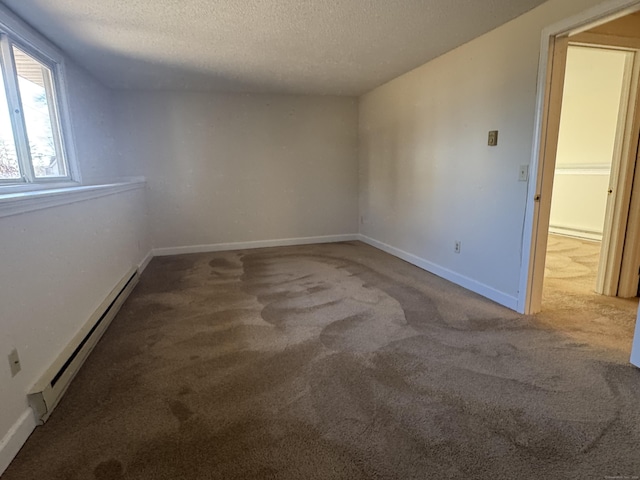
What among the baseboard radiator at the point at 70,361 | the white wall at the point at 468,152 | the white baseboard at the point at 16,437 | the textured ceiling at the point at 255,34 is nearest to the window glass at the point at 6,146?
the textured ceiling at the point at 255,34

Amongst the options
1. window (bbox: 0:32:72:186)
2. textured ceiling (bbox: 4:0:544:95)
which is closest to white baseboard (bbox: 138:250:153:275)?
window (bbox: 0:32:72:186)

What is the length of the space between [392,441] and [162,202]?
14.2 ft

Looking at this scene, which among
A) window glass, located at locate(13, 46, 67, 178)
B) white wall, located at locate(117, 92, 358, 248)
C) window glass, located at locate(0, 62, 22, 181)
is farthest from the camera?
white wall, located at locate(117, 92, 358, 248)

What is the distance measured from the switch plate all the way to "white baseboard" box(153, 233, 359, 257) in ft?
10.4

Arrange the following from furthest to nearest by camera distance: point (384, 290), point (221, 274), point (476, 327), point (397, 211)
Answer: point (397, 211) → point (221, 274) → point (384, 290) → point (476, 327)

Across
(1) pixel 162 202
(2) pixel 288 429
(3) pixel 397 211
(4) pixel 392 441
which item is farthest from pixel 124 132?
(4) pixel 392 441

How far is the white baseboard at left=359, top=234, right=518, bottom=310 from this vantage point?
280 centimetres

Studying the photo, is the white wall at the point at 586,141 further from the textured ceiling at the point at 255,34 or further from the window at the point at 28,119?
the window at the point at 28,119

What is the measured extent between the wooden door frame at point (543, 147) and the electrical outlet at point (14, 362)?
310cm

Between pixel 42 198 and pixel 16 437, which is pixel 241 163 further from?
pixel 16 437

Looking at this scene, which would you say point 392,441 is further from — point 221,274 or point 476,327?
point 221,274

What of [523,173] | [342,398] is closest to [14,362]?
[342,398]

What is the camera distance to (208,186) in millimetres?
4836

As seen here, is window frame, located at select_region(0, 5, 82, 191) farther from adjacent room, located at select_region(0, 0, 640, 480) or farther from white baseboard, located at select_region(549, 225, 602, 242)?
white baseboard, located at select_region(549, 225, 602, 242)
